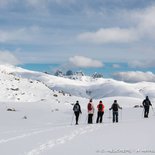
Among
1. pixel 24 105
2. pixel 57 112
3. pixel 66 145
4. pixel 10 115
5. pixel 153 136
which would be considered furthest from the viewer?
pixel 24 105

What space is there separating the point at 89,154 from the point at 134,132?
7.28 metres

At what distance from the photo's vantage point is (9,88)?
98.9 m

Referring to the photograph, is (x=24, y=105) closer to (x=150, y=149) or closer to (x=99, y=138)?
(x=99, y=138)

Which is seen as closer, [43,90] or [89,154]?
[89,154]


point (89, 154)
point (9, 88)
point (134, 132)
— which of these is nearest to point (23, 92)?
point (9, 88)

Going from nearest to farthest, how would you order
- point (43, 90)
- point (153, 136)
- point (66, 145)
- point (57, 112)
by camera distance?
point (66, 145)
point (153, 136)
point (57, 112)
point (43, 90)

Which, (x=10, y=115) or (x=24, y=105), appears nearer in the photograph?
(x=10, y=115)

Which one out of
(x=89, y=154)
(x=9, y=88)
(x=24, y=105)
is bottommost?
(x=89, y=154)

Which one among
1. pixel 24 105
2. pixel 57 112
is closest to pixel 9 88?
pixel 24 105

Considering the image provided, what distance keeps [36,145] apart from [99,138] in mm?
3683

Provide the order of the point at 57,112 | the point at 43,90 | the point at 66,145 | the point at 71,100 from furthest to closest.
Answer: the point at 43,90 → the point at 71,100 → the point at 57,112 → the point at 66,145

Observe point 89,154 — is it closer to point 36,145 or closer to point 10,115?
point 36,145

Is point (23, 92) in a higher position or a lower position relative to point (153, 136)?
higher

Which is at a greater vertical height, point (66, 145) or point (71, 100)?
point (71, 100)
